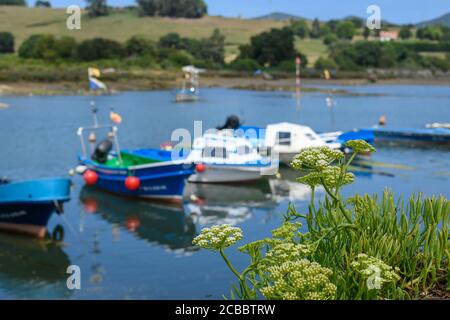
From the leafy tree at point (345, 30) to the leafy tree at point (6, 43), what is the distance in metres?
77.4

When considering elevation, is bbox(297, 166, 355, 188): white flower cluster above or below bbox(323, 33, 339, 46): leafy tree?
below

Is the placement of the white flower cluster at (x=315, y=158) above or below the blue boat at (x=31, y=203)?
above

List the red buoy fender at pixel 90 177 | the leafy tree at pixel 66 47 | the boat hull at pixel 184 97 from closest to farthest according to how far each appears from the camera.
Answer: the red buoy fender at pixel 90 177, the boat hull at pixel 184 97, the leafy tree at pixel 66 47

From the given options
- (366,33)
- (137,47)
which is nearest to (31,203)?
(137,47)

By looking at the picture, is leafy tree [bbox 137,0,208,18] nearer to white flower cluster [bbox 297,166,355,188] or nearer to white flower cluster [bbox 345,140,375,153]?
white flower cluster [bbox 297,166,355,188]

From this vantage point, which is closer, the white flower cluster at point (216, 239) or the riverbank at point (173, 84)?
the white flower cluster at point (216, 239)

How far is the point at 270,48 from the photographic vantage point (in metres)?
131

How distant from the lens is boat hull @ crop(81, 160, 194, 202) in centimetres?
2350

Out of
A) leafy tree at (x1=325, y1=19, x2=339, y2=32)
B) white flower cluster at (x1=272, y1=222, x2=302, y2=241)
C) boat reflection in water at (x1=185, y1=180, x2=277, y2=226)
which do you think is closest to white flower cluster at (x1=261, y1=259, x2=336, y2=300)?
white flower cluster at (x1=272, y1=222, x2=302, y2=241)

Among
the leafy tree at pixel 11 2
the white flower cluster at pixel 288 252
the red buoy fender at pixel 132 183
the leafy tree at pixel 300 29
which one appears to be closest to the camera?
the white flower cluster at pixel 288 252

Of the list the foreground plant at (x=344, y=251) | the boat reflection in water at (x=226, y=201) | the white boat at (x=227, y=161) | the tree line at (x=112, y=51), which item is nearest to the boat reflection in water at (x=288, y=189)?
the boat reflection in water at (x=226, y=201)

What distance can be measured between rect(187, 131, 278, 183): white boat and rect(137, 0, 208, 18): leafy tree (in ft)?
464

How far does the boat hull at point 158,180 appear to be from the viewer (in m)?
23.5

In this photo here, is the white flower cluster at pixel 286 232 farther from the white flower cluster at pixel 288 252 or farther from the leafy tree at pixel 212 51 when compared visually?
the leafy tree at pixel 212 51
